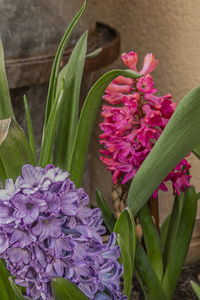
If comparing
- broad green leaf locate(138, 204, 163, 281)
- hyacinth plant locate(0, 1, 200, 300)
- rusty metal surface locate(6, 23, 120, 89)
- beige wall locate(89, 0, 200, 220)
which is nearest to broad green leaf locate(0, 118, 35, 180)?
hyacinth plant locate(0, 1, 200, 300)

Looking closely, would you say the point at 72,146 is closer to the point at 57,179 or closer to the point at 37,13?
the point at 57,179

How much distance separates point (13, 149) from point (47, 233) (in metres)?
0.17

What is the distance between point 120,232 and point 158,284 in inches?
7.9

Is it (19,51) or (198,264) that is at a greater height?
(19,51)

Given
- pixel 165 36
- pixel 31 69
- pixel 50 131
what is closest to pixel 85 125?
pixel 50 131

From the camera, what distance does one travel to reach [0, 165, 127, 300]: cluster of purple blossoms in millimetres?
490

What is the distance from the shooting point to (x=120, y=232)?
2.17 ft

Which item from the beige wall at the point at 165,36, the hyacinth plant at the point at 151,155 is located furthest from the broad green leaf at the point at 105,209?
the beige wall at the point at 165,36

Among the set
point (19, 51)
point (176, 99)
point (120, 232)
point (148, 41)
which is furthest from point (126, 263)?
point (148, 41)

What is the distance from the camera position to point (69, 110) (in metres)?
0.77

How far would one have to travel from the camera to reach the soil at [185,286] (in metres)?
1.00

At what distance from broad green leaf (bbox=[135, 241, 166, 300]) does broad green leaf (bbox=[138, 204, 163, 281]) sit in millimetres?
28

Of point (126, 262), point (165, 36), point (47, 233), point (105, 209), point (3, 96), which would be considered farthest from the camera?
point (165, 36)

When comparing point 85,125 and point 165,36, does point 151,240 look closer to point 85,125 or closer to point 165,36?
point 85,125
